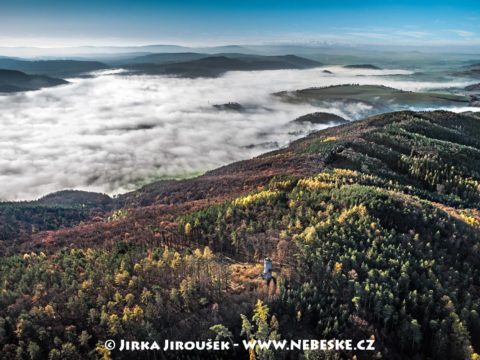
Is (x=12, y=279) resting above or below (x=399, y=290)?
below

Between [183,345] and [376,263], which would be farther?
[376,263]

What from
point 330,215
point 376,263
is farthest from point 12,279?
point 376,263

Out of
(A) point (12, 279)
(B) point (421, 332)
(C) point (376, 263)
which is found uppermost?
(C) point (376, 263)

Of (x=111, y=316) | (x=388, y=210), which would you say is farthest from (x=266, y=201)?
(x=111, y=316)

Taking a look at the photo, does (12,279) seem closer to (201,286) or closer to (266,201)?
(201,286)

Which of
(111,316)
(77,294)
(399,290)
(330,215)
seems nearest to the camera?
(111,316)

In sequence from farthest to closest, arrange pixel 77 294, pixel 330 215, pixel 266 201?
pixel 266 201 < pixel 330 215 < pixel 77 294
